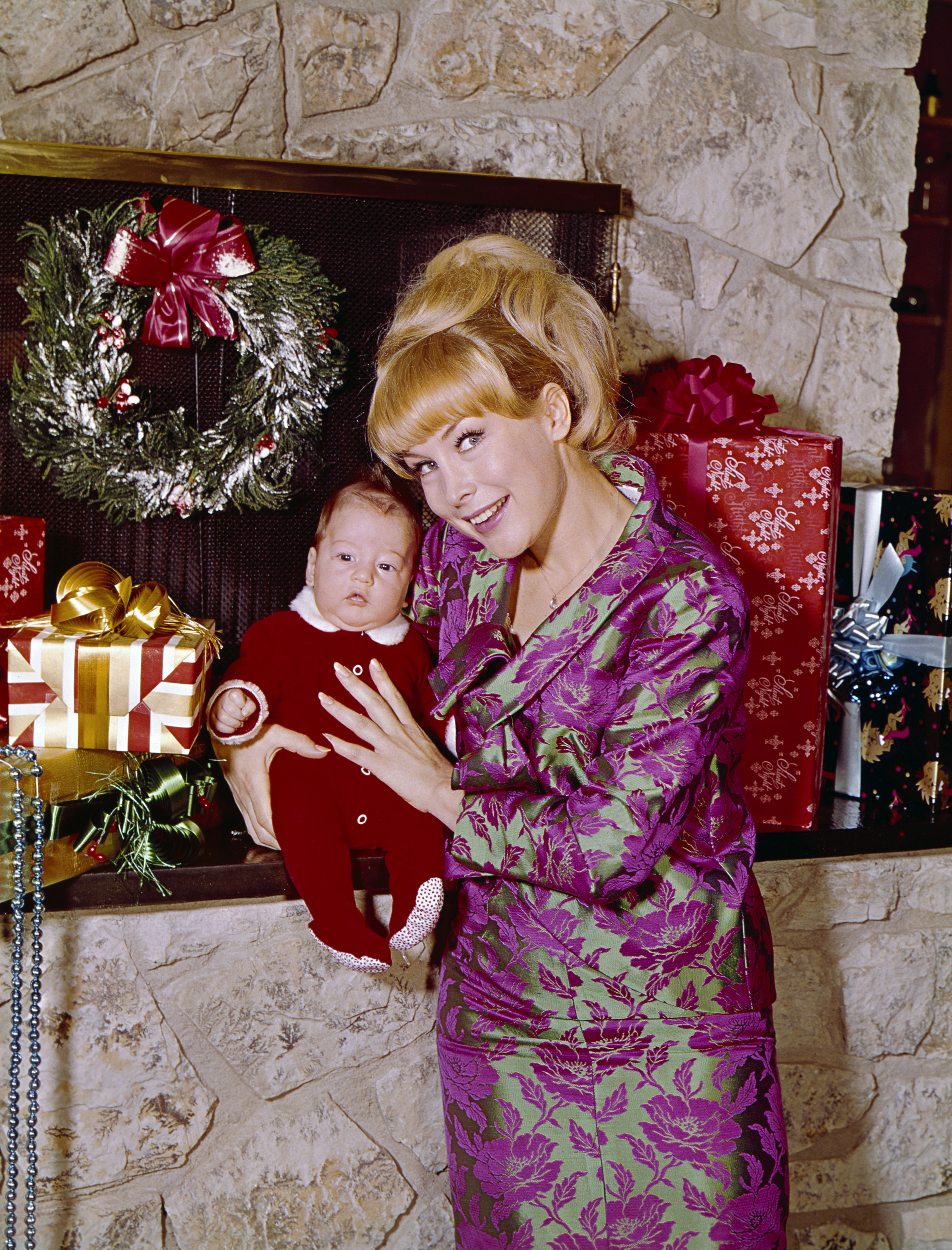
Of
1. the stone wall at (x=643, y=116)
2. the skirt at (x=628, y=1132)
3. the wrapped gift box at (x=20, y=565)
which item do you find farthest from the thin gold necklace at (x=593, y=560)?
the wrapped gift box at (x=20, y=565)

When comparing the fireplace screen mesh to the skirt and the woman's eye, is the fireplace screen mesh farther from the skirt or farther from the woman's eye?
the skirt

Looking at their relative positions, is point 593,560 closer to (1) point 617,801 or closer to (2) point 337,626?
(1) point 617,801

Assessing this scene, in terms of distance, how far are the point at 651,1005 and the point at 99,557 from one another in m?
1.19

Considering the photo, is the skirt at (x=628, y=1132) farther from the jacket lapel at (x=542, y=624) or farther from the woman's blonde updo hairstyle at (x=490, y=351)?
the woman's blonde updo hairstyle at (x=490, y=351)

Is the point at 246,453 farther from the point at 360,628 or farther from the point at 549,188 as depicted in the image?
the point at 549,188

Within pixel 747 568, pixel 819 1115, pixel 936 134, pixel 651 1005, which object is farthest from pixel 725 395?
pixel 936 134

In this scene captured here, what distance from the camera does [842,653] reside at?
1.84 metres

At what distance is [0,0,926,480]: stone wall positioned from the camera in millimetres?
1711

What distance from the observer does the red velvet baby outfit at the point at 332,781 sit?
4.75 feet

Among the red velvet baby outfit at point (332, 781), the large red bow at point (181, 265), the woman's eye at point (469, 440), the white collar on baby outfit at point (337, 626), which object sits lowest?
the red velvet baby outfit at point (332, 781)

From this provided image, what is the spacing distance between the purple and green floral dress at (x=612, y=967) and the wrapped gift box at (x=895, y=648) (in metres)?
0.61

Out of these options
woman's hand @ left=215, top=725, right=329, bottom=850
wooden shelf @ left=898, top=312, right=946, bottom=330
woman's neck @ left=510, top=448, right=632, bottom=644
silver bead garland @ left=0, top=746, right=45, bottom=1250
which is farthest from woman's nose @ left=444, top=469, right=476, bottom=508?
wooden shelf @ left=898, top=312, right=946, bottom=330

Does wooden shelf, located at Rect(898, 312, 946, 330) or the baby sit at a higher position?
wooden shelf, located at Rect(898, 312, 946, 330)

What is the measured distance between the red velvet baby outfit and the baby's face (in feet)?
0.13
